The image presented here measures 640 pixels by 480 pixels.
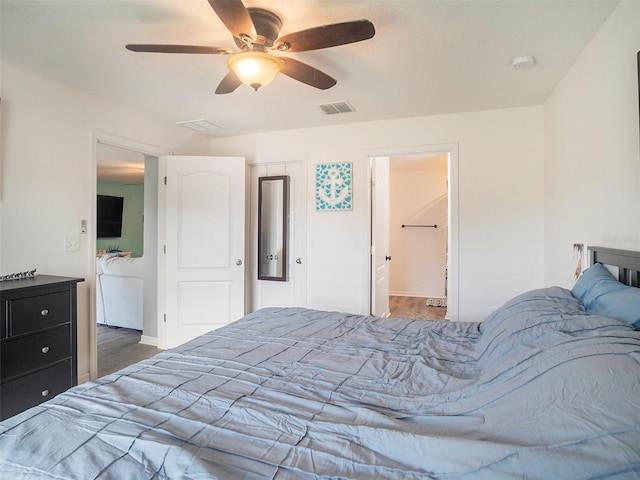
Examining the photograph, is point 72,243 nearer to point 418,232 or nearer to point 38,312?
point 38,312

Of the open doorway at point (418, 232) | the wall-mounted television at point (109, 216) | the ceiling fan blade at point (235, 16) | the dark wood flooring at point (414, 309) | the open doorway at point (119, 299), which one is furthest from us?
the wall-mounted television at point (109, 216)

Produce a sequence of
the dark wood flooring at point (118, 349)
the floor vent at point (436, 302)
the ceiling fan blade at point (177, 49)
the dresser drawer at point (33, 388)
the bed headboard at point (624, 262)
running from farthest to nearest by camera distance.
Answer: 1. the floor vent at point (436, 302)
2. the dark wood flooring at point (118, 349)
3. the dresser drawer at point (33, 388)
4. the ceiling fan blade at point (177, 49)
5. the bed headboard at point (624, 262)

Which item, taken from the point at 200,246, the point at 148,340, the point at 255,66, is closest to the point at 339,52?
the point at 255,66

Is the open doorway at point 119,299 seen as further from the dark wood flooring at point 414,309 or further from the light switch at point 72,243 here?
the dark wood flooring at point 414,309

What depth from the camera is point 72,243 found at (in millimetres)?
2803

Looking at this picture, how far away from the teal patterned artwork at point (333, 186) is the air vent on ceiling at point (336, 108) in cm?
60

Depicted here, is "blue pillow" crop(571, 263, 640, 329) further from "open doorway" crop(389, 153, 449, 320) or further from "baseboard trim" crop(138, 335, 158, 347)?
"open doorway" crop(389, 153, 449, 320)

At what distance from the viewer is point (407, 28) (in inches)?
75.5

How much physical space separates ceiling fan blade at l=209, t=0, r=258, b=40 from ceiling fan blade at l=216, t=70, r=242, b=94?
40 centimetres

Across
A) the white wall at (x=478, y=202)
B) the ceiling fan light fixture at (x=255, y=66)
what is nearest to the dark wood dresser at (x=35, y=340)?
the ceiling fan light fixture at (x=255, y=66)

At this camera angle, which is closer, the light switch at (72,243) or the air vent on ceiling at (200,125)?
the light switch at (72,243)

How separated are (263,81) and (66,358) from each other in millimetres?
2301

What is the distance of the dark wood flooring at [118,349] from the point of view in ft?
10.8

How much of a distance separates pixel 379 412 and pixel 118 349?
3.61m
